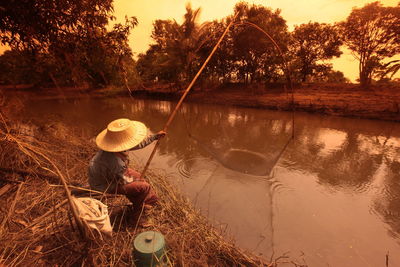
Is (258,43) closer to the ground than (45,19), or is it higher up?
higher up

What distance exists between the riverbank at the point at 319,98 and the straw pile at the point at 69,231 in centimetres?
486

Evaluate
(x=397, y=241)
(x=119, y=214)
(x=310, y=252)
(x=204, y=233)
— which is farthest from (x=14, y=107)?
(x=397, y=241)

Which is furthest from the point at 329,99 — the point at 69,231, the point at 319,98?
the point at 69,231

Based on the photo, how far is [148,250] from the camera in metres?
1.44

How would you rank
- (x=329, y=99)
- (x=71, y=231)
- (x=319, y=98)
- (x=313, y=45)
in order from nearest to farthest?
1. (x=71, y=231)
2. (x=329, y=99)
3. (x=319, y=98)
4. (x=313, y=45)

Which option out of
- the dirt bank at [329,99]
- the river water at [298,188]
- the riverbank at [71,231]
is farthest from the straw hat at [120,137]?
the dirt bank at [329,99]

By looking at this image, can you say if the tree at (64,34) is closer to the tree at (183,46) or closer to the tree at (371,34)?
the tree at (183,46)

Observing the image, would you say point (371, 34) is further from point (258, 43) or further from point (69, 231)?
point (69, 231)

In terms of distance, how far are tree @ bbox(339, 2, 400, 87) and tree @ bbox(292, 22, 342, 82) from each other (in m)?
0.97

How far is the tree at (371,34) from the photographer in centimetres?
976

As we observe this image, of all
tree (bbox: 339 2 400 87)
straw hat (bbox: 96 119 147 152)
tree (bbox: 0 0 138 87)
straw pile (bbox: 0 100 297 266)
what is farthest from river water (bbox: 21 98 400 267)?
tree (bbox: 339 2 400 87)

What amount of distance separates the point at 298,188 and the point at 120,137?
2.76m

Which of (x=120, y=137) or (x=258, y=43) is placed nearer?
(x=120, y=137)

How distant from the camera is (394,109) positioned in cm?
766
